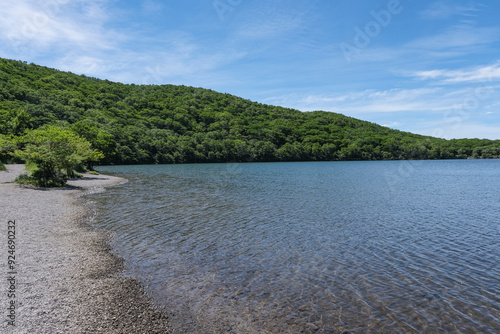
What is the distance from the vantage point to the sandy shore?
9.10 m

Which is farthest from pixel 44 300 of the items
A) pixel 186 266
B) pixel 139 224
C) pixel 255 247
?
pixel 139 224

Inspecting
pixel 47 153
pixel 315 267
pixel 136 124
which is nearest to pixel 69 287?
pixel 315 267

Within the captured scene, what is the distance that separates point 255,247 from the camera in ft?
58.3

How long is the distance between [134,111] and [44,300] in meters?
190

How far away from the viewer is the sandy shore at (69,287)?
9.10 m

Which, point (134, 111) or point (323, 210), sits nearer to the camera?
point (323, 210)

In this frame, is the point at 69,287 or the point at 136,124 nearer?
Result: the point at 69,287

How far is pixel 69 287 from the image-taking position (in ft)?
37.3

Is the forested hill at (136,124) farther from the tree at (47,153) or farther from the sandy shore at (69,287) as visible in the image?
the sandy shore at (69,287)

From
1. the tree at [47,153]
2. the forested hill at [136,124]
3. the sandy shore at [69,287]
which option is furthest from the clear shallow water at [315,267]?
the forested hill at [136,124]

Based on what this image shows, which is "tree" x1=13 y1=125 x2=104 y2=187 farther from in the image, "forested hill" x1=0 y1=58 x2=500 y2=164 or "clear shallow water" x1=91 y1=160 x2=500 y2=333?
"forested hill" x1=0 y1=58 x2=500 y2=164

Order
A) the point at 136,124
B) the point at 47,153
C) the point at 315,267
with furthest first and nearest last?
the point at 136,124
the point at 47,153
the point at 315,267

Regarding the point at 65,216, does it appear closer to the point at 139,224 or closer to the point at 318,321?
the point at 139,224

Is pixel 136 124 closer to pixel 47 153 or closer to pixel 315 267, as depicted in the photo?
pixel 47 153
